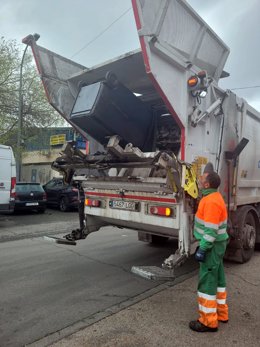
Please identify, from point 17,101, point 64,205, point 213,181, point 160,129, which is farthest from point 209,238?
point 17,101

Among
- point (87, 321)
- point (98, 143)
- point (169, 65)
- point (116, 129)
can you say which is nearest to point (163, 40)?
point (169, 65)

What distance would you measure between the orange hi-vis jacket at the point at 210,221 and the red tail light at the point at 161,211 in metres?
0.79

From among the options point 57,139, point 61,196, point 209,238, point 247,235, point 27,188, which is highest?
point 57,139

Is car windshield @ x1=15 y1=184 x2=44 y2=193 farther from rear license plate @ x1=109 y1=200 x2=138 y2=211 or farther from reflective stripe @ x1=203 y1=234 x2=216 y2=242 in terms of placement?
reflective stripe @ x1=203 y1=234 x2=216 y2=242

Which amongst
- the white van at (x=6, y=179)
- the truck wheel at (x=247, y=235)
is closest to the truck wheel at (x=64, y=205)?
the white van at (x=6, y=179)

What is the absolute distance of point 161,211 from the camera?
4316 mm

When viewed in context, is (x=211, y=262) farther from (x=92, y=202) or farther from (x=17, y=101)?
(x=17, y=101)

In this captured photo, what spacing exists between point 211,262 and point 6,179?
7721mm

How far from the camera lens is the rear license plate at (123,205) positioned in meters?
4.66

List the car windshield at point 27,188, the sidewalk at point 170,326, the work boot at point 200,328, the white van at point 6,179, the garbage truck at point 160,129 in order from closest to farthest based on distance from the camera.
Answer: the sidewalk at point 170,326 → the work boot at point 200,328 → the garbage truck at point 160,129 → the white van at point 6,179 → the car windshield at point 27,188

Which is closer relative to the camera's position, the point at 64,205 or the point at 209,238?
the point at 209,238

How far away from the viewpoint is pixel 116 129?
4.52 meters

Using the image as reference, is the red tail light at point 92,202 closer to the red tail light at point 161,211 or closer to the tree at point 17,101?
the red tail light at point 161,211

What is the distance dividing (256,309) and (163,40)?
124 inches
